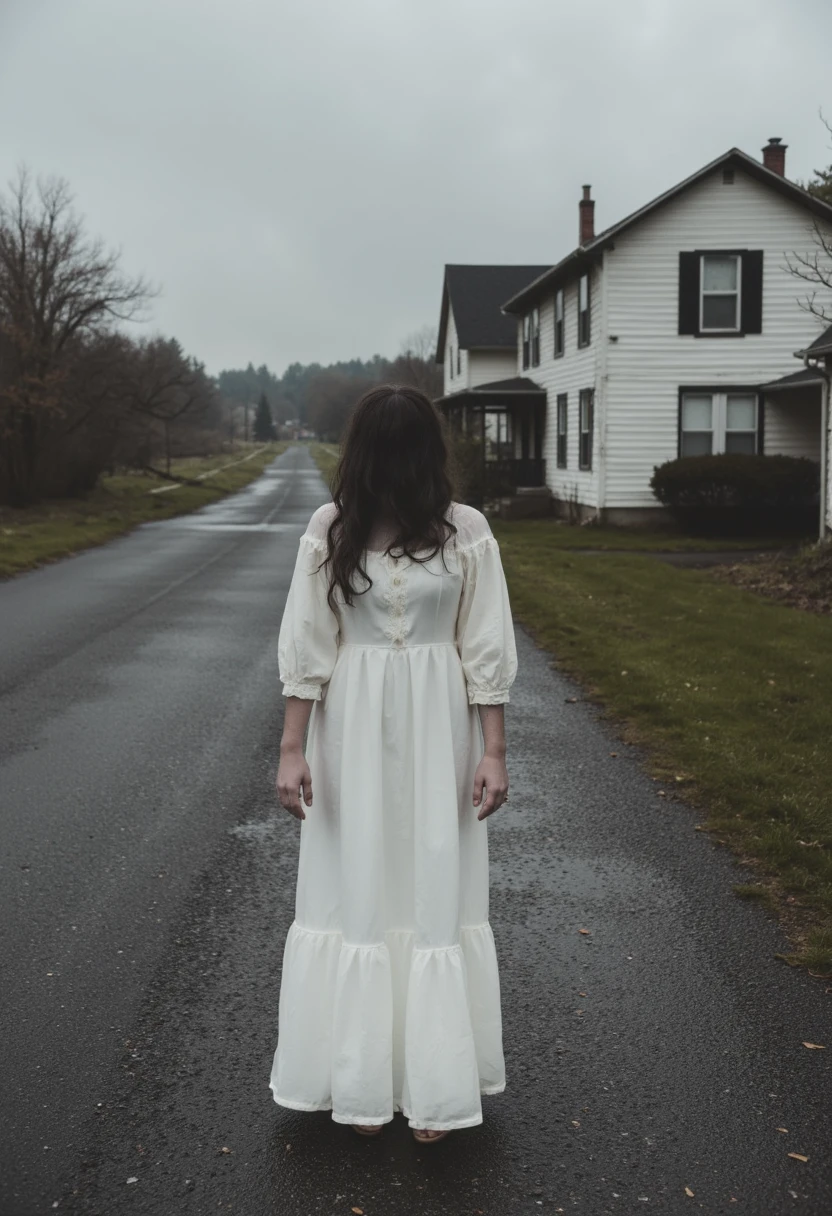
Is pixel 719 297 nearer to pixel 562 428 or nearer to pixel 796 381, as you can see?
pixel 796 381

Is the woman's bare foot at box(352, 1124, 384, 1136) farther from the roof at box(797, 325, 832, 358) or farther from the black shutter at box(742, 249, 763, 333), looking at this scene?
Answer: the black shutter at box(742, 249, 763, 333)

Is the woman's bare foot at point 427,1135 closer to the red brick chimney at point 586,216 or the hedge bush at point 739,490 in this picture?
the hedge bush at point 739,490

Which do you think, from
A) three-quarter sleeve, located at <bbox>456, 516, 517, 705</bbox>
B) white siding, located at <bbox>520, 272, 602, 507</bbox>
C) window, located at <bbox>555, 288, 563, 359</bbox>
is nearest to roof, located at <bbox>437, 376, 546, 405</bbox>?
white siding, located at <bbox>520, 272, 602, 507</bbox>

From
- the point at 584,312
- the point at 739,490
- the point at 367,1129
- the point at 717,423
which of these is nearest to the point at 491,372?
the point at 584,312

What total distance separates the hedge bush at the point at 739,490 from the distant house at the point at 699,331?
A: 1588 millimetres

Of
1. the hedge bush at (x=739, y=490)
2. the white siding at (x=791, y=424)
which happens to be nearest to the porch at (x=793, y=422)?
the white siding at (x=791, y=424)

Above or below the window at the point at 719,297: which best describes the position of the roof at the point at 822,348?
below

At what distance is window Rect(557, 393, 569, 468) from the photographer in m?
31.9

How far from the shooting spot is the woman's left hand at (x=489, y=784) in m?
3.43

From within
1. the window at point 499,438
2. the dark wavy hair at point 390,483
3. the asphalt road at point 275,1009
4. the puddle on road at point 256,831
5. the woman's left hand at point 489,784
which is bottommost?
the puddle on road at point 256,831

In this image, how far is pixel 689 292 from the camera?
27078 mm

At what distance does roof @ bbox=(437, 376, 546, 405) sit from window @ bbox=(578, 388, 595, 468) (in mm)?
4693

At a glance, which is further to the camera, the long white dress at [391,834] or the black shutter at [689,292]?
the black shutter at [689,292]

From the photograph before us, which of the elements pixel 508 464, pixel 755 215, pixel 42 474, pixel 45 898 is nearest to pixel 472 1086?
pixel 45 898
